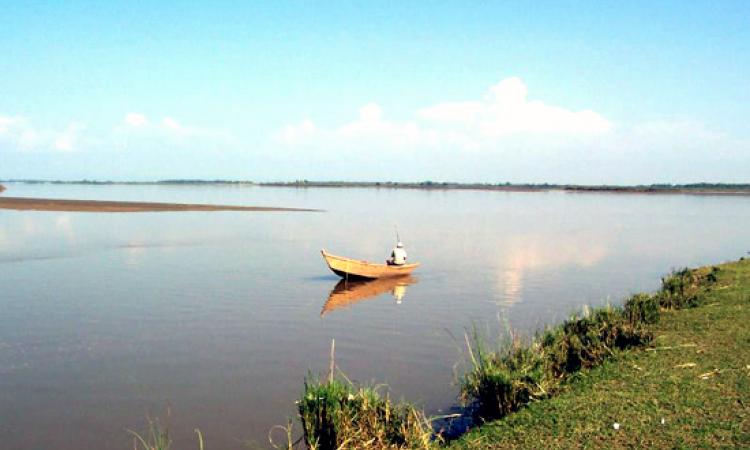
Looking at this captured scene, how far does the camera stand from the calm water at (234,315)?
10.3m

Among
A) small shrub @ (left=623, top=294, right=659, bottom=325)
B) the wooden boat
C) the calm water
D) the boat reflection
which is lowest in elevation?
the boat reflection

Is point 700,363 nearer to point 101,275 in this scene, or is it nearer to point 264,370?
point 264,370

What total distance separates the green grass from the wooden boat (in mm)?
12286

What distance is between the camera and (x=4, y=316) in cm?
1630

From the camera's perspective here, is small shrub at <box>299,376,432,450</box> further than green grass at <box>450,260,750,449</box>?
Yes

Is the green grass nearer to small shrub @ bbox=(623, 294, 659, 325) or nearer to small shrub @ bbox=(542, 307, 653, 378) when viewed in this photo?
small shrub @ bbox=(542, 307, 653, 378)

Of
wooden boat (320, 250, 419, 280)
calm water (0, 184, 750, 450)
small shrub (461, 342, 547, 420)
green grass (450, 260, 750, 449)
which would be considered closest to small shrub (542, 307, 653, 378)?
green grass (450, 260, 750, 449)

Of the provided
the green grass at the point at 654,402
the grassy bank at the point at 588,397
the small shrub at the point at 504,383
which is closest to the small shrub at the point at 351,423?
the grassy bank at the point at 588,397

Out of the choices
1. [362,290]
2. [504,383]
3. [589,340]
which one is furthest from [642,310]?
[362,290]

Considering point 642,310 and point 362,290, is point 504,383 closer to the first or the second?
point 642,310

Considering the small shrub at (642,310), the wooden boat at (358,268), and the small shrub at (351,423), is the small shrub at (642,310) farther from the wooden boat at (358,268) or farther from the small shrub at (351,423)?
the wooden boat at (358,268)

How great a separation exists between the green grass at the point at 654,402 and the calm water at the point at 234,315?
2.55 m

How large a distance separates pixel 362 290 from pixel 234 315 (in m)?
6.00

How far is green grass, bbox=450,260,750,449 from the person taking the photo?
7.07m
